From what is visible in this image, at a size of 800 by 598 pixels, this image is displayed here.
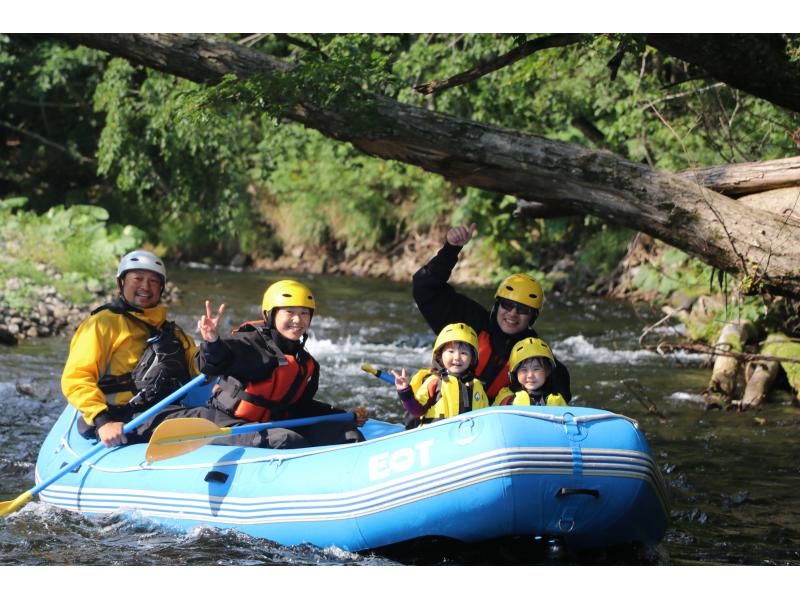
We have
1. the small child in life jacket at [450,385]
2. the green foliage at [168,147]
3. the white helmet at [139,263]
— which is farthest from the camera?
the green foliage at [168,147]

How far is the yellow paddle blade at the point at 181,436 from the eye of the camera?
5.44 metres

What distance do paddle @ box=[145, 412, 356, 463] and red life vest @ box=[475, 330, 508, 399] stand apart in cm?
115

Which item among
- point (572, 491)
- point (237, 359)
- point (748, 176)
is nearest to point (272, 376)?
point (237, 359)

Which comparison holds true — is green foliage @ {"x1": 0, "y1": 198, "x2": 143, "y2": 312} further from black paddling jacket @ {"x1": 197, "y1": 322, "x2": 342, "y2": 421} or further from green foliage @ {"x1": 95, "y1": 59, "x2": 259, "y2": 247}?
black paddling jacket @ {"x1": 197, "y1": 322, "x2": 342, "y2": 421}

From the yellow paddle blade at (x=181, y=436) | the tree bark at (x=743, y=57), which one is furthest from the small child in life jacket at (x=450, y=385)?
the tree bark at (x=743, y=57)

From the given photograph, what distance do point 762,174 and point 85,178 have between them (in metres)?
18.1

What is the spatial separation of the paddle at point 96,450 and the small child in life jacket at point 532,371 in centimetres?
160

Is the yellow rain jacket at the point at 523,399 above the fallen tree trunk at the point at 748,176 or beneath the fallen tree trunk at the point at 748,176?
beneath

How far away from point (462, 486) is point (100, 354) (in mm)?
2340

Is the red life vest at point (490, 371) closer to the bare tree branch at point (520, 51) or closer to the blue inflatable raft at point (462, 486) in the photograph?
the blue inflatable raft at point (462, 486)

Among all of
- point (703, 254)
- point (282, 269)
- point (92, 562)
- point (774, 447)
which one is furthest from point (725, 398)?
point (282, 269)

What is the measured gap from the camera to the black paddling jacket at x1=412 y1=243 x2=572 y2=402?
5.82m

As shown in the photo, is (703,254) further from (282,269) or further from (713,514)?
(282,269)

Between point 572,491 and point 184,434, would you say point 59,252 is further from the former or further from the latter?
point 572,491
